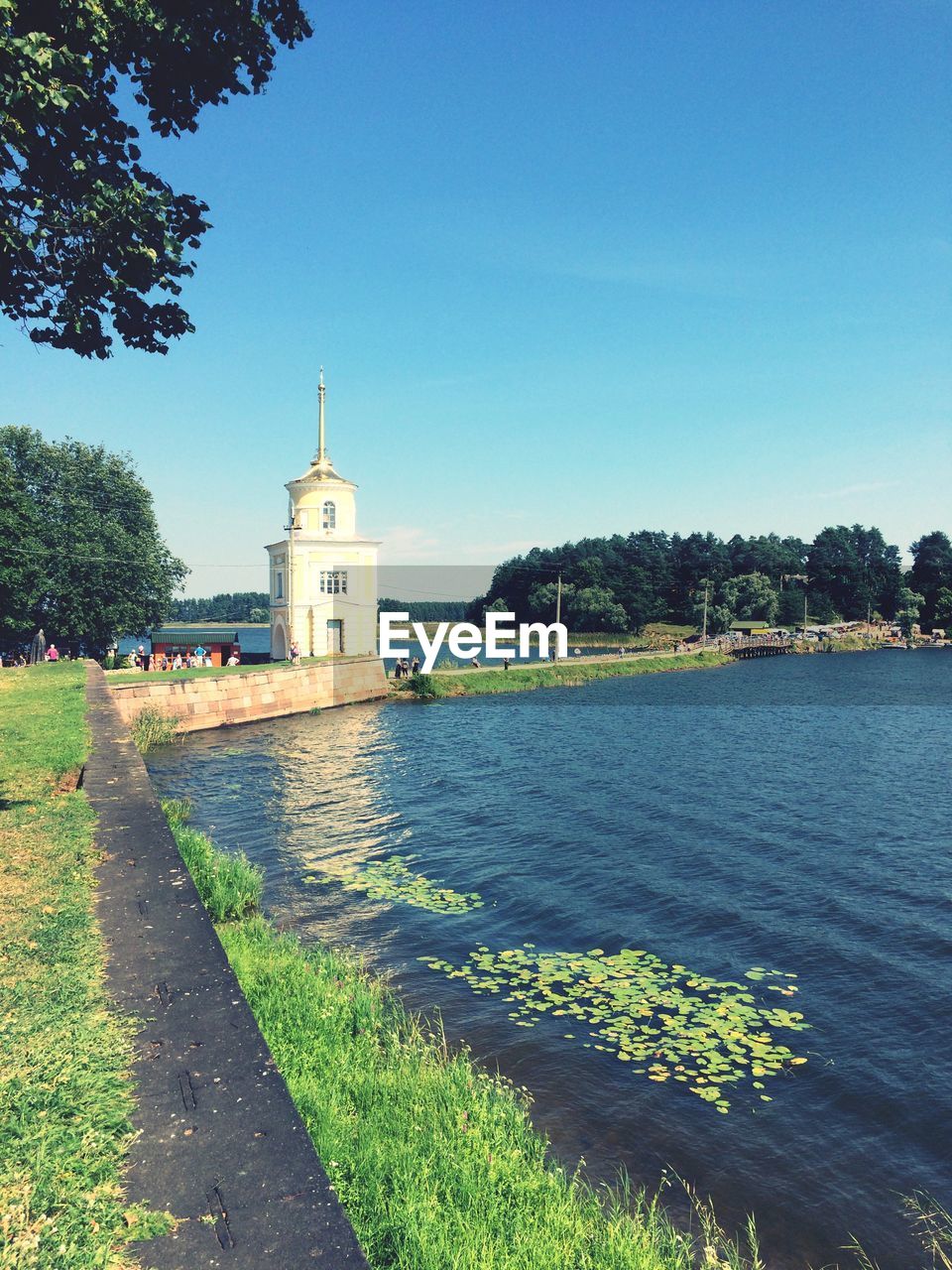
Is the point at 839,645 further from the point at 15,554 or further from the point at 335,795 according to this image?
the point at 335,795

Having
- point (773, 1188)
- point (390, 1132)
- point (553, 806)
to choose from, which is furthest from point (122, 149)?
point (553, 806)

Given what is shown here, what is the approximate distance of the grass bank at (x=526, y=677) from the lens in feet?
187

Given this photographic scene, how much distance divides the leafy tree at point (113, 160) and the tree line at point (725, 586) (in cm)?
12971

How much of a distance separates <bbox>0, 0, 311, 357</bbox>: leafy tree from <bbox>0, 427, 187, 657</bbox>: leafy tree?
4510cm

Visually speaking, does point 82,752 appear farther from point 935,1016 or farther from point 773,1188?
point 935,1016

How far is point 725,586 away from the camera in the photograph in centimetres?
15362

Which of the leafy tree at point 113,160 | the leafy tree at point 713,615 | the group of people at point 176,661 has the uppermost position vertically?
the leafy tree at point 113,160

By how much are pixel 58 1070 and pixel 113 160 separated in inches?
396

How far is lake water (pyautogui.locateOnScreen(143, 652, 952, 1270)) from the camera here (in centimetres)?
937

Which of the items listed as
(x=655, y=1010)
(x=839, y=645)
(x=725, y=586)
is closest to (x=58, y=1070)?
(x=655, y=1010)

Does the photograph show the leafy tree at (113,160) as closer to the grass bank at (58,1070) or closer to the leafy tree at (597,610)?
the grass bank at (58,1070)

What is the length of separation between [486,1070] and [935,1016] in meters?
7.36

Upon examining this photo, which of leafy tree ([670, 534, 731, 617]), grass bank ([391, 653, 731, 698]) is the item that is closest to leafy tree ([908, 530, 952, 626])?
leafy tree ([670, 534, 731, 617])

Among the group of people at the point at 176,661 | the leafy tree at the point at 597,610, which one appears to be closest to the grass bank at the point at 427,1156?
the group of people at the point at 176,661
